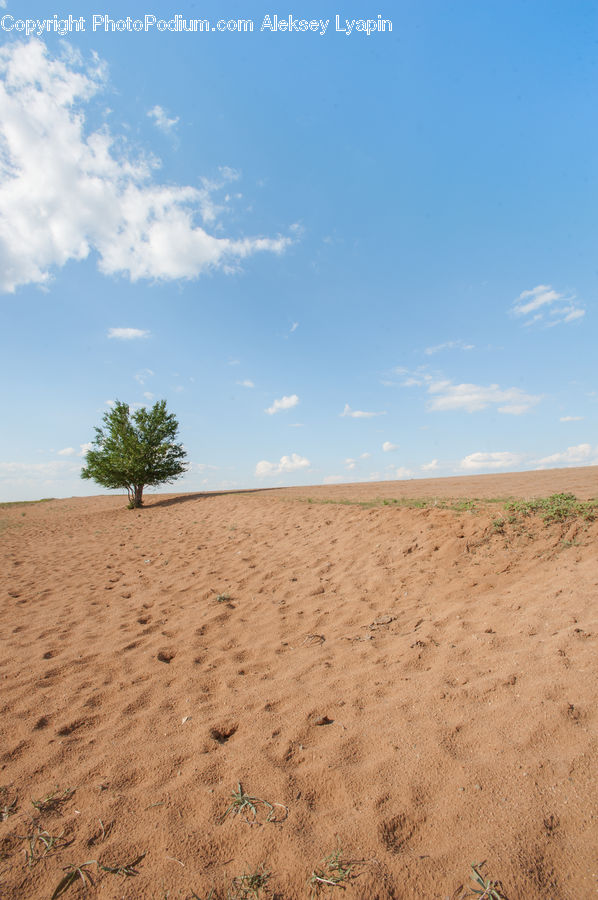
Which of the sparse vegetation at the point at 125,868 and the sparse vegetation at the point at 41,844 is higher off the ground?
the sparse vegetation at the point at 41,844

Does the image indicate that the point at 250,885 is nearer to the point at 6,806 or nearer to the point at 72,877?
the point at 72,877

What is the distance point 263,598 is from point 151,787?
3714 mm

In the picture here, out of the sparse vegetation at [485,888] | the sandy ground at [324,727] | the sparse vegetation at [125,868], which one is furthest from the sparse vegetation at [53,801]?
the sparse vegetation at [485,888]

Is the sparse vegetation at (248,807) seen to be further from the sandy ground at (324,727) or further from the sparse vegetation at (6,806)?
the sparse vegetation at (6,806)

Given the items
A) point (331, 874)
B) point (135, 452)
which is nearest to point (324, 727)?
point (331, 874)

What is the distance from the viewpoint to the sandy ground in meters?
1.97

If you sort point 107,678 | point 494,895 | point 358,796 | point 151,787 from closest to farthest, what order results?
point 494,895, point 358,796, point 151,787, point 107,678

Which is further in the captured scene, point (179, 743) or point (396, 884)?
point (179, 743)

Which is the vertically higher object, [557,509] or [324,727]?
[557,509]

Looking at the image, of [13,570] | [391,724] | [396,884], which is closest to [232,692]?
[391,724]

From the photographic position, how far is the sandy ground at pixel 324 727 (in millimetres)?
1974

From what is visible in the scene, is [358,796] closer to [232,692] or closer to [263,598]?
[232,692]

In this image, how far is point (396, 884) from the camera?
1832 mm

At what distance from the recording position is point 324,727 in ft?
9.98
